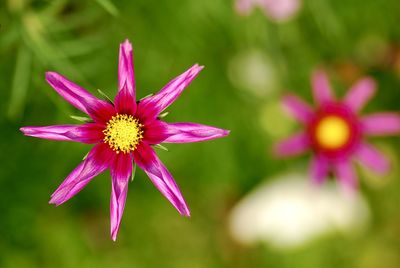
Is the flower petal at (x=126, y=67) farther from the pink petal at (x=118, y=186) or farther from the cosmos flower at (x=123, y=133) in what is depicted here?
the pink petal at (x=118, y=186)

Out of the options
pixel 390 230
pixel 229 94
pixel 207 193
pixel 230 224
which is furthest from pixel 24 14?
pixel 390 230

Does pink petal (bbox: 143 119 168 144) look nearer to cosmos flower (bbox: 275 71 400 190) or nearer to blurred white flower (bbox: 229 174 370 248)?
cosmos flower (bbox: 275 71 400 190)

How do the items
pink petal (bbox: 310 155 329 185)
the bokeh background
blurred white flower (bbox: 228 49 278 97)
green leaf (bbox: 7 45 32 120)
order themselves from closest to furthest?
green leaf (bbox: 7 45 32 120) < pink petal (bbox: 310 155 329 185) < the bokeh background < blurred white flower (bbox: 228 49 278 97)

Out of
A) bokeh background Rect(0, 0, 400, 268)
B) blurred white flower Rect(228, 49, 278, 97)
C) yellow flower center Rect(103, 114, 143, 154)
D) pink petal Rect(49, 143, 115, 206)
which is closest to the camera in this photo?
pink petal Rect(49, 143, 115, 206)

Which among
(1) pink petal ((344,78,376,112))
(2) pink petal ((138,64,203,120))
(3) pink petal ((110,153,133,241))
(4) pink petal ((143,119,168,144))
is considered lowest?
(3) pink petal ((110,153,133,241))

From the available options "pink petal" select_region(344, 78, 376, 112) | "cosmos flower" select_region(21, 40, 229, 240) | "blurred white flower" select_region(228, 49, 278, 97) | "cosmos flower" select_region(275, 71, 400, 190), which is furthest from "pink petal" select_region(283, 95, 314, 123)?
"cosmos flower" select_region(21, 40, 229, 240)

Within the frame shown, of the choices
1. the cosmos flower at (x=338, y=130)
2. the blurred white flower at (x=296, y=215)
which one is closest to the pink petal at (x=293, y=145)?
the cosmos flower at (x=338, y=130)

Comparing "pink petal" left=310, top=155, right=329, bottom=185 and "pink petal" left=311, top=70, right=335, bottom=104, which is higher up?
"pink petal" left=311, top=70, right=335, bottom=104
